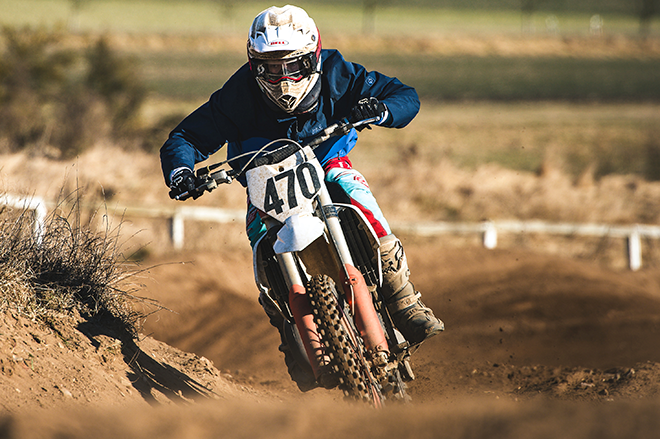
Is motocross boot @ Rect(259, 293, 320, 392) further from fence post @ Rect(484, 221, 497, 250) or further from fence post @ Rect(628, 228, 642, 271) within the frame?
fence post @ Rect(628, 228, 642, 271)

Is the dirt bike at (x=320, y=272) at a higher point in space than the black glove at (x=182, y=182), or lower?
lower

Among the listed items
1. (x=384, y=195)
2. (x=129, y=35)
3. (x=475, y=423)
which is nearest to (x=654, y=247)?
(x=384, y=195)

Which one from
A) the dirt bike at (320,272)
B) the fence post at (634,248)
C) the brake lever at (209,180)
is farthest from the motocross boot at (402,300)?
the fence post at (634,248)

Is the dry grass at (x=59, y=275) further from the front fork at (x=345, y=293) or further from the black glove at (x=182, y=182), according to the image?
the front fork at (x=345, y=293)

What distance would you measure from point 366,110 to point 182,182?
1.20 metres

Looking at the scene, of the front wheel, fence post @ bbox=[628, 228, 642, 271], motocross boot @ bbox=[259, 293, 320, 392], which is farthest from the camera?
fence post @ bbox=[628, 228, 642, 271]

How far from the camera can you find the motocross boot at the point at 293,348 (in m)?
4.02

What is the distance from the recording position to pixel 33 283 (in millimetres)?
4379

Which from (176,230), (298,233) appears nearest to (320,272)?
(298,233)

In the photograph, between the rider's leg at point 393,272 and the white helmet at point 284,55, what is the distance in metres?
0.61

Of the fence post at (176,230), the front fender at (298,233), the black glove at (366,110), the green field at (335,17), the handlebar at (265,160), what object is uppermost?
the green field at (335,17)

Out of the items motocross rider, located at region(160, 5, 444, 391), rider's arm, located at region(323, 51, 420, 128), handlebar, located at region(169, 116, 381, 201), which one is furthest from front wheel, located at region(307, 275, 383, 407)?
rider's arm, located at region(323, 51, 420, 128)

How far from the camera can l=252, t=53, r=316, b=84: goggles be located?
4.04 m

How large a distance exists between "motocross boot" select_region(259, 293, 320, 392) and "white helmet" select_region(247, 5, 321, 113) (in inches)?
50.7
